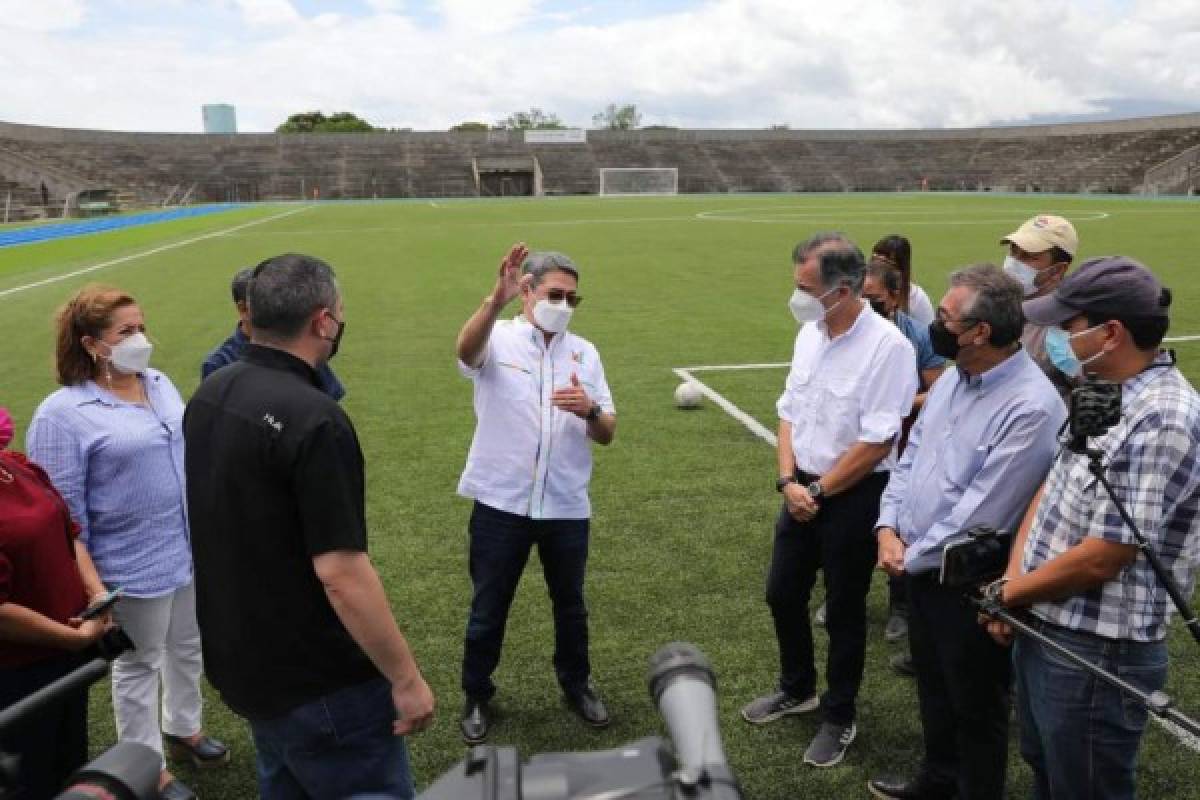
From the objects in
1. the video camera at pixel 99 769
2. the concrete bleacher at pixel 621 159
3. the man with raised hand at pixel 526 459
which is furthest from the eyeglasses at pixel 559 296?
the concrete bleacher at pixel 621 159

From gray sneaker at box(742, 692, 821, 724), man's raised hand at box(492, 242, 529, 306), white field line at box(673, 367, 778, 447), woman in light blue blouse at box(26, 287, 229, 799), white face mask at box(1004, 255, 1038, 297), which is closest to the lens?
woman in light blue blouse at box(26, 287, 229, 799)

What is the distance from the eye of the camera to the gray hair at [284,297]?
2570mm

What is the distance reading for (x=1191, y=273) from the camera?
59.9 ft

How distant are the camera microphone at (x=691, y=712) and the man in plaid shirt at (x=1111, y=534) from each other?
6.03ft

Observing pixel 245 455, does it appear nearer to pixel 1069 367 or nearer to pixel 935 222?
pixel 1069 367

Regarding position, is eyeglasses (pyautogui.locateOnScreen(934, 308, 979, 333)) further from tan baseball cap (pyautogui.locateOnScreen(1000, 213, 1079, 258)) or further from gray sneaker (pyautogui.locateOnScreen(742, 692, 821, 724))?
gray sneaker (pyautogui.locateOnScreen(742, 692, 821, 724))

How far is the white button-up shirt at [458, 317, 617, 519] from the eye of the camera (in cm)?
430

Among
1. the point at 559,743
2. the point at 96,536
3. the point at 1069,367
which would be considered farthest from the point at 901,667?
the point at 96,536

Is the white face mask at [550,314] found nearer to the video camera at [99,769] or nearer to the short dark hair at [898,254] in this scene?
the short dark hair at [898,254]

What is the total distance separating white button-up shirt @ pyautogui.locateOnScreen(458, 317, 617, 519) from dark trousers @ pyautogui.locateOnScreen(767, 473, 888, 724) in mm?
1102

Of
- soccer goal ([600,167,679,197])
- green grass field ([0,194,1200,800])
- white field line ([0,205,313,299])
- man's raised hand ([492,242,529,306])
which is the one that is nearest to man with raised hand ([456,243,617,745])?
man's raised hand ([492,242,529,306])

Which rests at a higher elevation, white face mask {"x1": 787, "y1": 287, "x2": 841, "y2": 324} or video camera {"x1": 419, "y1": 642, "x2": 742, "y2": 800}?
white face mask {"x1": 787, "y1": 287, "x2": 841, "y2": 324}

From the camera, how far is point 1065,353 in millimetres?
2904

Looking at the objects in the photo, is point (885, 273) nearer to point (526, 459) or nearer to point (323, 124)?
point (526, 459)
